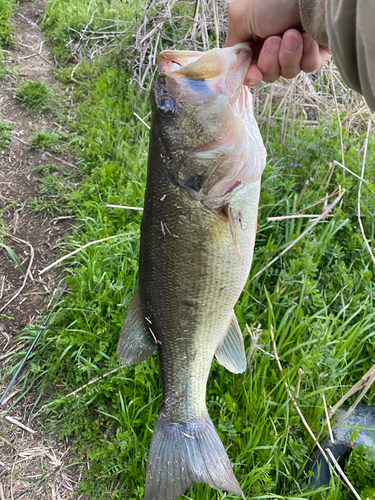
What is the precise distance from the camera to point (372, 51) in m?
1.01

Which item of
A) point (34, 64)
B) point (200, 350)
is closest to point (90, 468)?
point (200, 350)

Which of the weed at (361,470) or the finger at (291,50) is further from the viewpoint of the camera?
the weed at (361,470)

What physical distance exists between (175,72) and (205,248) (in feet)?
2.39

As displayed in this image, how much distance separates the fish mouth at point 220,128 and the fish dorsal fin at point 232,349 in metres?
0.71

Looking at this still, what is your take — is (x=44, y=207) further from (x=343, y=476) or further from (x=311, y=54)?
(x=343, y=476)

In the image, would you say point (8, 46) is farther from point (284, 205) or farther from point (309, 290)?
point (309, 290)

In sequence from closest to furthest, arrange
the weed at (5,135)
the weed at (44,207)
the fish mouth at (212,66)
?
1. the fish mouth at (212,66)
2. the weed at (44,207)
3. the weed at (5,135)

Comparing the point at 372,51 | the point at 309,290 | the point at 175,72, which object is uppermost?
the point at 372,51

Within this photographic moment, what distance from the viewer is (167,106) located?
4.74 ft

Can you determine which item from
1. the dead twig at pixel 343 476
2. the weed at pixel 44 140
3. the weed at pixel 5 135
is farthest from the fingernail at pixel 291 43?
the weed at pixel 5 135

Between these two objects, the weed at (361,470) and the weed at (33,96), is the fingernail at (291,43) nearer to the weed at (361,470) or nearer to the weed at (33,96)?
the weed at (361,470)

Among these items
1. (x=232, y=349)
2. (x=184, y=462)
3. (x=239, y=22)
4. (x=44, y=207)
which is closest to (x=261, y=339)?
(x=232, y=349)

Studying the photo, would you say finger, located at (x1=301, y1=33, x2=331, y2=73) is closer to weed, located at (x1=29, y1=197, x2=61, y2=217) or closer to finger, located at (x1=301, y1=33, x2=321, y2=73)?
finger, located at (x1=301, y1=33, x2=321, y2=73)

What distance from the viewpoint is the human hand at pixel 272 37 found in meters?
1.43
